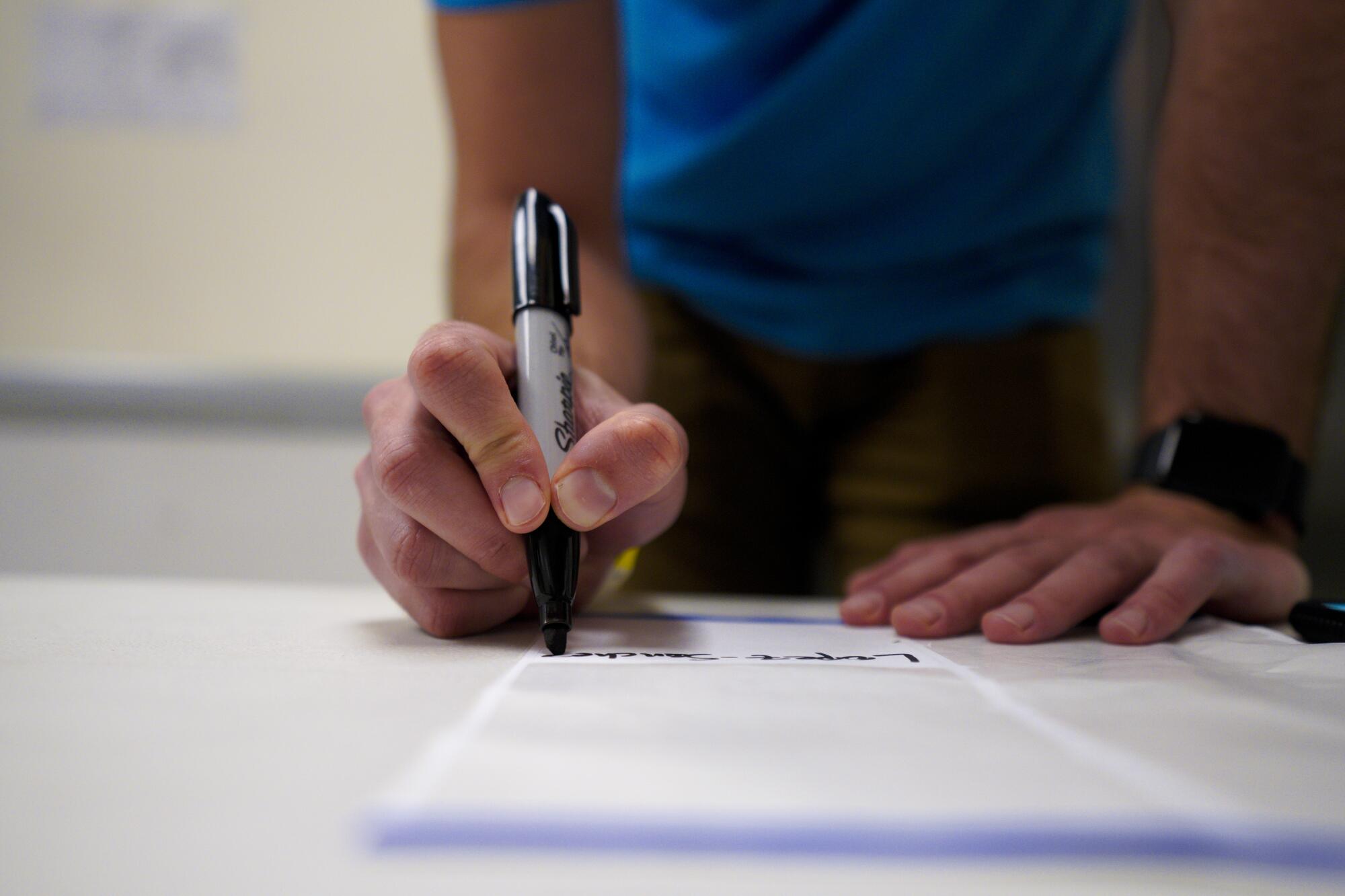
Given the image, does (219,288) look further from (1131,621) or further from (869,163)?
(1131,621)

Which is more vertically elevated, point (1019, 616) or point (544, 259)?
point (544, 259)

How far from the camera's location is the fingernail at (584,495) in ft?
1.07

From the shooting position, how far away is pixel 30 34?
3.49ft

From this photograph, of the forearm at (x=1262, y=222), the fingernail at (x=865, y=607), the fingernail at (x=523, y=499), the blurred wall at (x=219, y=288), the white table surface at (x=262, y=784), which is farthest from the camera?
the blurred wall at (x=219, y=288)

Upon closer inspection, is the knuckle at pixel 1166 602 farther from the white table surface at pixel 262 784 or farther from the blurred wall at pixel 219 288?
the blurred wall at pixel 219 288

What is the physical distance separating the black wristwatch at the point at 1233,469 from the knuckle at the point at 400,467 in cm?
47

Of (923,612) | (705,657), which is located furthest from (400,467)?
(923,612)

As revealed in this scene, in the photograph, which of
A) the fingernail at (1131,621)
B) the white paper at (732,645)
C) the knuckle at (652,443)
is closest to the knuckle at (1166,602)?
the fingernail at (1131,621)

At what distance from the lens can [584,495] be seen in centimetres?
33

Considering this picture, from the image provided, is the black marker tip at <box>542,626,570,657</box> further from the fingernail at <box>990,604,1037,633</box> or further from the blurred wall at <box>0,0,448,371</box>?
the blurred wall at <box>0,0,448,371</box>

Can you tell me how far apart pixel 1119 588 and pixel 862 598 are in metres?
0.13

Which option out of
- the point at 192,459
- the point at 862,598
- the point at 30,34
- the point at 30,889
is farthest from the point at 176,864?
the point at 30,34

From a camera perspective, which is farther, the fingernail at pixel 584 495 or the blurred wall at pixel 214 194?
the blurred wall at pixel 214 194

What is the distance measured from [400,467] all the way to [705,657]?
15cm
